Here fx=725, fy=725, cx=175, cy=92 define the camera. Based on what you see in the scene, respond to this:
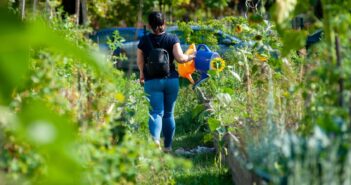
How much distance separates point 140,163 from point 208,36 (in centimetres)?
703

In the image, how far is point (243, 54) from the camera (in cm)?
824

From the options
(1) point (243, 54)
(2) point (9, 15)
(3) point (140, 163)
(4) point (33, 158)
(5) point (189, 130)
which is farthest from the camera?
(5) point (189, 130)

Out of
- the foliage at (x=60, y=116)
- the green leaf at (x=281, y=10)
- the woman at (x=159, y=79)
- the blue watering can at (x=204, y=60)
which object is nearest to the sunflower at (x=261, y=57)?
the woman at (x=159, y=79)

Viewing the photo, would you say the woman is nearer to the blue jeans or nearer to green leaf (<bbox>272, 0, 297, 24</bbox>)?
the blue jeans

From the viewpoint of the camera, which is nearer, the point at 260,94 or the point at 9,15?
the point at 9,15

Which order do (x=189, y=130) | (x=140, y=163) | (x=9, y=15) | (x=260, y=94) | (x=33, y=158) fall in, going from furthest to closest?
(x=189, y=130), (x=260, y=94), (x=140, y=163), (x=33, y=158), (x=9, y=15)

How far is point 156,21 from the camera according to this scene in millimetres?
7746

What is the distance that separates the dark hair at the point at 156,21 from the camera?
304 inches

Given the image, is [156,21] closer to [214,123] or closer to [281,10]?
[214,123]

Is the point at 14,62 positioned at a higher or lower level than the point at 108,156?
higher

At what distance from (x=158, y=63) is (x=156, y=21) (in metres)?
0.46

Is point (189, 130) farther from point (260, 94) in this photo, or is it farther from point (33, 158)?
point (33, 158)

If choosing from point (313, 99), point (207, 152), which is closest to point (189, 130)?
point (207, 152)

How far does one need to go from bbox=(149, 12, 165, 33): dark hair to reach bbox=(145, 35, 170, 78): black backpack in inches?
9.1
